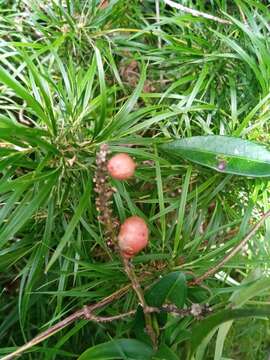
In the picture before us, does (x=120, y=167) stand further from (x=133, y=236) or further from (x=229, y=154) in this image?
(x=229, y=154)

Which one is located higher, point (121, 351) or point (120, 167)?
point (120, 167)

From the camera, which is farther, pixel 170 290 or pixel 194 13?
pixel 194 13

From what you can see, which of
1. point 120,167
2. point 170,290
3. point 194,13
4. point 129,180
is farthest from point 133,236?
point 194,13

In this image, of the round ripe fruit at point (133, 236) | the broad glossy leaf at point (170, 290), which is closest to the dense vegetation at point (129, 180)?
the broad glossy leaf at point (170, 290)

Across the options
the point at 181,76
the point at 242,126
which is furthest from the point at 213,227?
the point at 181,76

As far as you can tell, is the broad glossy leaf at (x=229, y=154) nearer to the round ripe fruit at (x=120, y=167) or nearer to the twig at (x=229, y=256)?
the twig at (x=229, y=256)

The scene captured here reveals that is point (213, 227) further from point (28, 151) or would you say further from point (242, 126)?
point (28, 151)

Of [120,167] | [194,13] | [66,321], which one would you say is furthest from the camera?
[194,13]
